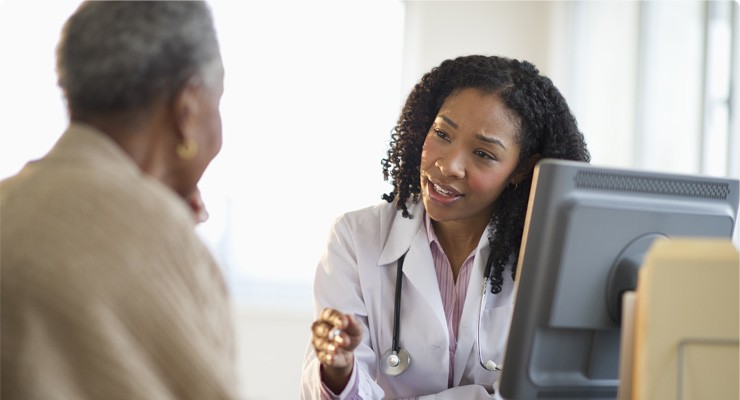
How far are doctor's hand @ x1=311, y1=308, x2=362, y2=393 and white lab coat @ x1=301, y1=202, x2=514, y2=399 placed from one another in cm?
15

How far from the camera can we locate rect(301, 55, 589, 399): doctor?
76.4 inches

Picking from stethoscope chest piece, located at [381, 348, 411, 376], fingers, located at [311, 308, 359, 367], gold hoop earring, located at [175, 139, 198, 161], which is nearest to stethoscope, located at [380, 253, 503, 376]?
stethoscope chest piece, located at [381, 348, 411, 376]

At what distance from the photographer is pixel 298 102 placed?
4477mm

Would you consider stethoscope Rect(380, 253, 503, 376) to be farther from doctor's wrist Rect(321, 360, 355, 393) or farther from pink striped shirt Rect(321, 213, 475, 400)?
doctor's wrist Rect(321, 360, 355, 393)

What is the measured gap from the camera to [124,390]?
0.96 m

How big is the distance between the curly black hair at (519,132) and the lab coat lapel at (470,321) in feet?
0.11

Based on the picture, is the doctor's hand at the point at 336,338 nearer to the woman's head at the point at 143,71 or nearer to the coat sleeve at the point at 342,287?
the coat sleeve at the point at 342,287

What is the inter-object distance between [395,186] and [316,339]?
2.03ft

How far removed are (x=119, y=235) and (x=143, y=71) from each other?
8.3 inches

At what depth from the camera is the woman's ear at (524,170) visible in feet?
6.91

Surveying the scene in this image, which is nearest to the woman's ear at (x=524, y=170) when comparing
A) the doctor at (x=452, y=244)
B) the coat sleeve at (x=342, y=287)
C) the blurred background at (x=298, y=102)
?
the doctor at (x=452, y=244)

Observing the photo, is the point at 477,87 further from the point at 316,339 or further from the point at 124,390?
the point at 124,390

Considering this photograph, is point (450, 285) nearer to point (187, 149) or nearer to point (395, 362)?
point (395, 362)

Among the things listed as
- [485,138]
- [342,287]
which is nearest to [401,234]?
[342,287]
